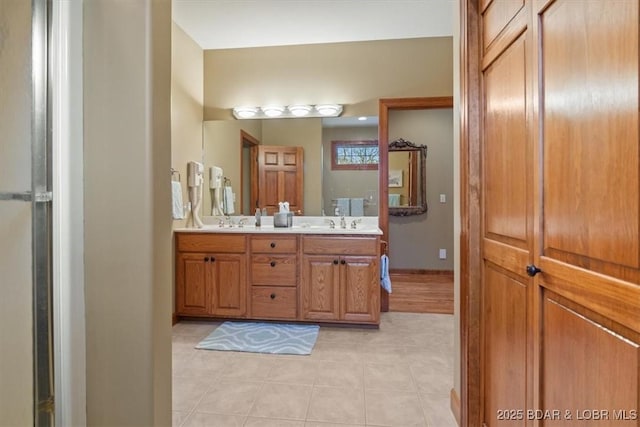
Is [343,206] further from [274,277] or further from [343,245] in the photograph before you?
[274,277]

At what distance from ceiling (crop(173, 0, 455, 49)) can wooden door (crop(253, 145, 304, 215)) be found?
3.78 feet

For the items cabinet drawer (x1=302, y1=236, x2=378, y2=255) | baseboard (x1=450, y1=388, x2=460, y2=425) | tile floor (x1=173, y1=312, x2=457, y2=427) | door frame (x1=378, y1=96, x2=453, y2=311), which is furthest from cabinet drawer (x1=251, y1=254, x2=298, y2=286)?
baseboard (x1=450, y1=388, x2=460, y2=425)

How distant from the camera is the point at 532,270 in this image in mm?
961

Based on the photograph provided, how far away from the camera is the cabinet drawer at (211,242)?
2.89 metres

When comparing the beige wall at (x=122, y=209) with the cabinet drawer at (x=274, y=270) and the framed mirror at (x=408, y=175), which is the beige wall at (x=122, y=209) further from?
the framed mirror at (x=408, y=175)

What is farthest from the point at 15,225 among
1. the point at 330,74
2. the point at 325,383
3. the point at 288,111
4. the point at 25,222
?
the point at 330,74

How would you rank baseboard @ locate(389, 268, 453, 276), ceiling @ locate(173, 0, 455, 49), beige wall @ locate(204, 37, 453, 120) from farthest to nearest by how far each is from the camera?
baseboard @ locate(389, 268, 453, 276) < beige wall @ locate(204, 37, 453, 120) < ceiling @ locate(173, 0, 455, 49)

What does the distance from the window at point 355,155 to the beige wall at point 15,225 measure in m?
2.62

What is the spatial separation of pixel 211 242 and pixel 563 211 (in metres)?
2.66

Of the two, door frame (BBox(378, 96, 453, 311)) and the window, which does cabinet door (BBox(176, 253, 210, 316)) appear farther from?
door frame (BBox(378, 96, 453, 311))

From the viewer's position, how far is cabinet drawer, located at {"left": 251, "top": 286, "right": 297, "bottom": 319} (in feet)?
9.32

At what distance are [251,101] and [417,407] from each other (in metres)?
3.13

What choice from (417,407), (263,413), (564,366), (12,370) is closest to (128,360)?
(12,370)

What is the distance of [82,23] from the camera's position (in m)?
1.04
